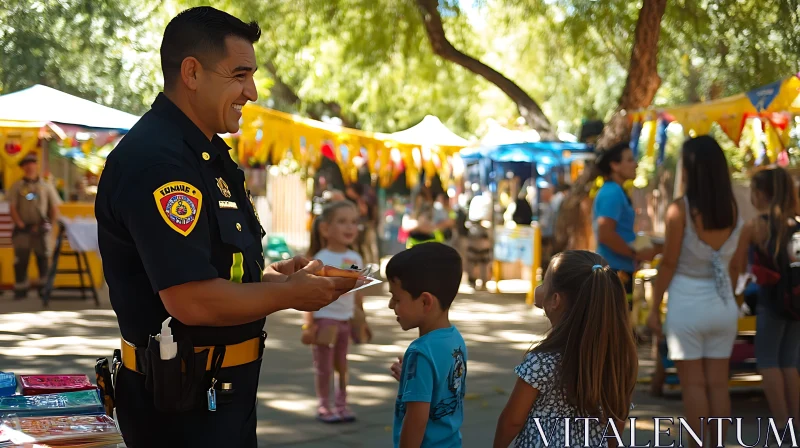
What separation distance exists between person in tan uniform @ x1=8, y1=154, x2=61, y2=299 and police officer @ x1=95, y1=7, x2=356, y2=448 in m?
10.5

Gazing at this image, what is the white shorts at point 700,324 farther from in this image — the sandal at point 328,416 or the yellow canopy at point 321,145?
the yellow canopy at point 321,145

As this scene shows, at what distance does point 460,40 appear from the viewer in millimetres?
16625

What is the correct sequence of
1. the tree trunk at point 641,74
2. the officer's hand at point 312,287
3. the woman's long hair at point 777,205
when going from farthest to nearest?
the tree trunk at point 641,74 < the woman's long hair at point 777,205 < the officer's hand at point 312,287

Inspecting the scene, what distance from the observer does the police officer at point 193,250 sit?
237 centimetres

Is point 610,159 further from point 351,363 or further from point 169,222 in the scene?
point 169,222

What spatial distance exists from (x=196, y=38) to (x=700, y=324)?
326 cm

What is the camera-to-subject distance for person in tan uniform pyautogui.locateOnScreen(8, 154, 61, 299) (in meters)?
12.5

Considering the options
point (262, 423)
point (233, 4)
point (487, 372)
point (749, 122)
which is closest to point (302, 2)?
point (233, 4)

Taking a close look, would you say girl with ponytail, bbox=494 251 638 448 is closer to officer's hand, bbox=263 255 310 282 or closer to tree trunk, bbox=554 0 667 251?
officer's hand, bbox=263 255 310 282

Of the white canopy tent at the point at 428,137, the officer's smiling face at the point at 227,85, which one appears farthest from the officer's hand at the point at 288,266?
the white canopy tent at the point at 428,137

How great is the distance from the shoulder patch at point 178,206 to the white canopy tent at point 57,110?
5347 millimetres

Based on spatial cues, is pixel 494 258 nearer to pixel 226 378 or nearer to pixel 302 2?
pixel 302 2

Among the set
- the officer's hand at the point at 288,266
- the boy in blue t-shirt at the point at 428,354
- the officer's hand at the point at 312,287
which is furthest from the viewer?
the boy in blue t-shirt at the point at 428,354

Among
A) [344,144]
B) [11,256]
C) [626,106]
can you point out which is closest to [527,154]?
[626,106]
